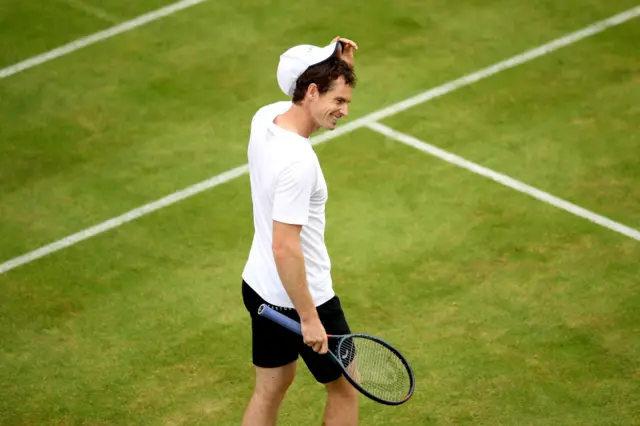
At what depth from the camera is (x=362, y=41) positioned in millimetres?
11469

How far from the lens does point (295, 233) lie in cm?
527

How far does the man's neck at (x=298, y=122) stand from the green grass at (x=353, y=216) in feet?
6.66

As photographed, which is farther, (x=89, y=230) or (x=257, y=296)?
(x=89, y=230)

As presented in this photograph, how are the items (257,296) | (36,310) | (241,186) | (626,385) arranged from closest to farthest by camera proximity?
(257,296)
(626,385)
(36,310)
(241,186)

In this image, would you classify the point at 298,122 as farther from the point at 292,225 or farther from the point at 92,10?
the point at 92,10

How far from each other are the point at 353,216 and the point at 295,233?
11.7ft

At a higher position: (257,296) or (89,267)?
(257,296)

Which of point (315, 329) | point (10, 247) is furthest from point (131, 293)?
point (315, 329)

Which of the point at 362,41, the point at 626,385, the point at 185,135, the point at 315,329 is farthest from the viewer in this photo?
the point at 362,41

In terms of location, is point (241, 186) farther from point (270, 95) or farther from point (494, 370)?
point (494, 370)

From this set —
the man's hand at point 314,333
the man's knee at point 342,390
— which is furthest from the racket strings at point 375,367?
the man's hand at point 314,333

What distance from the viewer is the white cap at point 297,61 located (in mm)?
5488

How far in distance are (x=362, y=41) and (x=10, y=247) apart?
431 centimetres

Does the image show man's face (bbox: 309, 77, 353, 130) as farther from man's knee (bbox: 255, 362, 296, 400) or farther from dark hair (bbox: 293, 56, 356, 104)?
man's knee (bbox: 255, 362, 296, 400)
